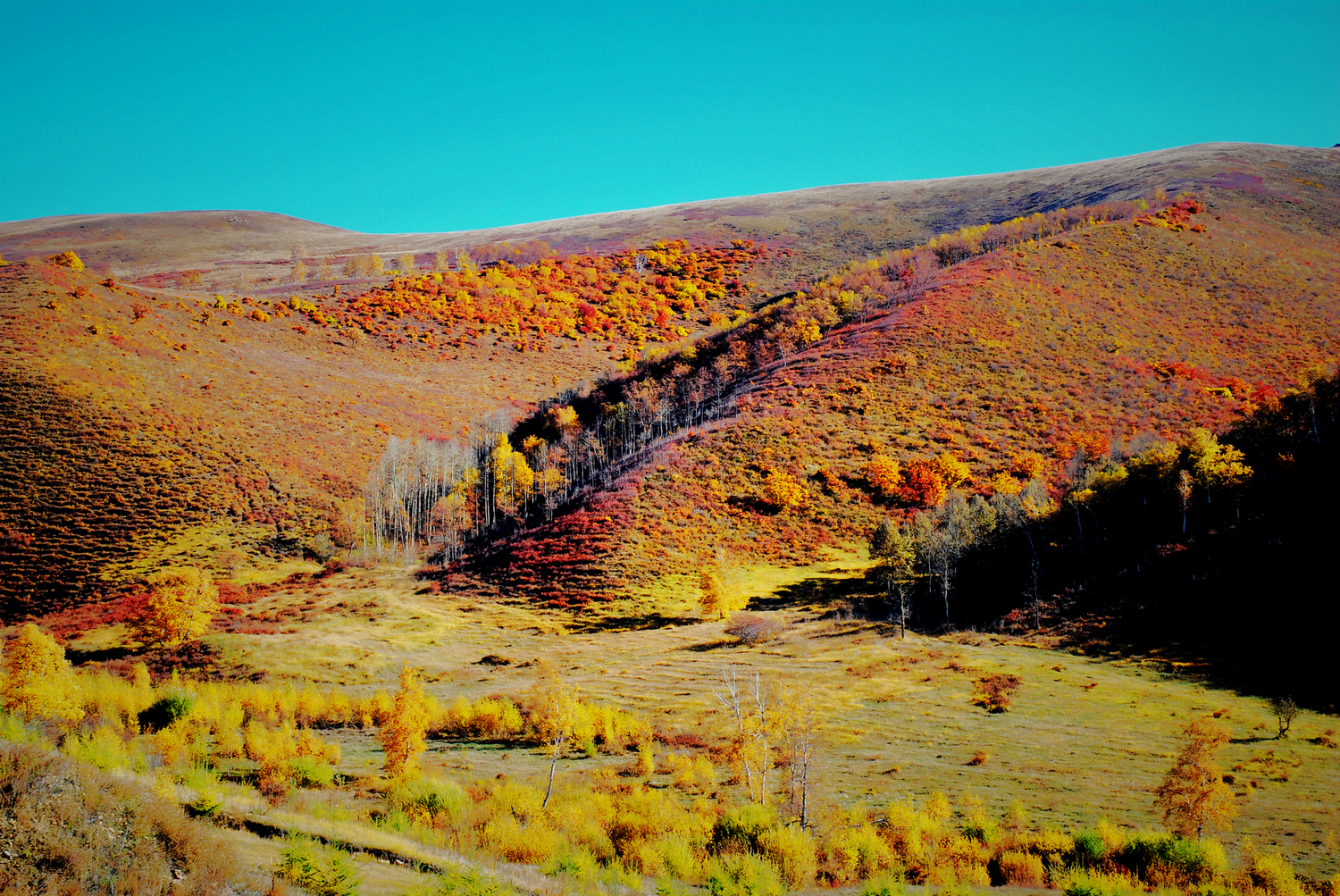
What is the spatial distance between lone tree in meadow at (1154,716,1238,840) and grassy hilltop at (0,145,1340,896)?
0.71m

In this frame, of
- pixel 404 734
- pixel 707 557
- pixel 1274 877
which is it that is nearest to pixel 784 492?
pixel 707 557

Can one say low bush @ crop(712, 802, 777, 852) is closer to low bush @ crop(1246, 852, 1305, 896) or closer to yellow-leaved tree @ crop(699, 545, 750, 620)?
low bush @ crop(1246, 852, 1305, 896)

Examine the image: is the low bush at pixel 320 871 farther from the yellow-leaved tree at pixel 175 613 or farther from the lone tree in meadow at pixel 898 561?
the yellow-leaved tree at pixel 175 613

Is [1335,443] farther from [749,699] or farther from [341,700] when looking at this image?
[341,700]

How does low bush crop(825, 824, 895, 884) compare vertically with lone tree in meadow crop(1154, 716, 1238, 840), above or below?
below

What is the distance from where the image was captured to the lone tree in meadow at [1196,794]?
Result: 1672 cm

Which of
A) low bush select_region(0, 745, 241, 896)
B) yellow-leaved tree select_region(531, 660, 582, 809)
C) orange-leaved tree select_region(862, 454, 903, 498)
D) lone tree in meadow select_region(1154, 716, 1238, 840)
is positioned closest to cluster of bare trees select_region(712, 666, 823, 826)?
yellow-leaved tree select_region(531, 660, 582, 809)

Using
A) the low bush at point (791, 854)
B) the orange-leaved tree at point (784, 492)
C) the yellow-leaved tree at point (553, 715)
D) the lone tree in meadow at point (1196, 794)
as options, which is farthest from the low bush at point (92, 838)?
the orange-leaved tree at point (784, 492)

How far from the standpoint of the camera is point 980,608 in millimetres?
43750

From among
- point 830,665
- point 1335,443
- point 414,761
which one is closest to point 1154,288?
point 1335,443

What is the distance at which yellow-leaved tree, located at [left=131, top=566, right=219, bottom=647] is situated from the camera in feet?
135

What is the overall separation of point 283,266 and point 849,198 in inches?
5575

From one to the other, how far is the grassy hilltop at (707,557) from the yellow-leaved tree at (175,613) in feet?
2.91

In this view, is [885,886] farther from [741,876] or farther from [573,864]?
[573,864]
